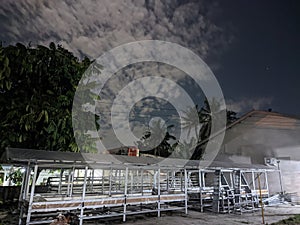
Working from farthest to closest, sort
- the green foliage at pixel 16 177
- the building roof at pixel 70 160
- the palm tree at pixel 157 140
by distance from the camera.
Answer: the palm tree at pixel 157 140
the green foliage at pixel 16 177
the building roof at pixel 70 160

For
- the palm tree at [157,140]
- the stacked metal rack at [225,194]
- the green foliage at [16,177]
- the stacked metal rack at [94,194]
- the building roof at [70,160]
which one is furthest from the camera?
the palm tree at [157,140]

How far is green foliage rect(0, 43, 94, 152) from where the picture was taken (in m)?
8.99

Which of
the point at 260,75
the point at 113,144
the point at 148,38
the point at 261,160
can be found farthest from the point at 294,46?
the point at 113,144

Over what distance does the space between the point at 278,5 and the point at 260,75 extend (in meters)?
7.53

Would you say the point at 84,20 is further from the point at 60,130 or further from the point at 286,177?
the point at 286,177

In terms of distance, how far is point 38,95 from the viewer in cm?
962

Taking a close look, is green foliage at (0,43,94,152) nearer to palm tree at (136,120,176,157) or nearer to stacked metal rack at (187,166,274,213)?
stacked metal rack at (187,166,274,213)

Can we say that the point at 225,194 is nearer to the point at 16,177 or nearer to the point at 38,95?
the point at 38,95

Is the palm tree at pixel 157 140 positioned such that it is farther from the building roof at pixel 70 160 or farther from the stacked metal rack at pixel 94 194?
the building roof at pixel 70 160

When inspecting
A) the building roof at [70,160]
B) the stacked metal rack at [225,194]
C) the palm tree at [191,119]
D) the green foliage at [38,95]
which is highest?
the palm tree at [191,119]

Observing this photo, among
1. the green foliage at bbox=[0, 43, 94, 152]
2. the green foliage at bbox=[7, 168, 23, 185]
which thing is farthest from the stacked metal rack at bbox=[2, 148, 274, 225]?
the green foliage at bbox=[7, 168, 23, 185]

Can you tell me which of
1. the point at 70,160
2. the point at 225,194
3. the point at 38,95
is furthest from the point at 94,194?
the point at 225,194

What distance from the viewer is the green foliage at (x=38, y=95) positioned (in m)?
8.99

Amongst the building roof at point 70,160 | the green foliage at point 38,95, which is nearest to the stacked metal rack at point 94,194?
the building roof at point 70,160
